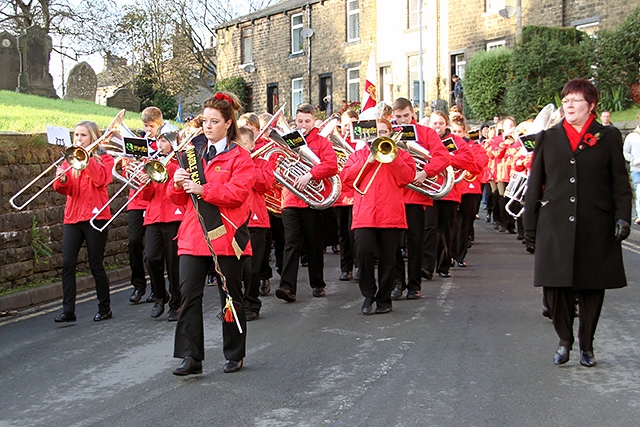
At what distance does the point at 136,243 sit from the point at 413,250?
3064 mm

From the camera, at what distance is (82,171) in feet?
29.5

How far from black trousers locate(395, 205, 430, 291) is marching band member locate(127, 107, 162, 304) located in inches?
107

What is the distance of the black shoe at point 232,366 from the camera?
6.68 metres

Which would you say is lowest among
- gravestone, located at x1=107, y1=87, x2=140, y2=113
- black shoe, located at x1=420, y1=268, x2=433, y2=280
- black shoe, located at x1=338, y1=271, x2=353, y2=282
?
black shoe, located at x1=338, y1=271, x2=353, y2=282

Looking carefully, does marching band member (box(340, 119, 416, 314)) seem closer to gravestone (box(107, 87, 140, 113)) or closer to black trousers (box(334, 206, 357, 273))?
black trousers (box(334, 206, 357, 273))

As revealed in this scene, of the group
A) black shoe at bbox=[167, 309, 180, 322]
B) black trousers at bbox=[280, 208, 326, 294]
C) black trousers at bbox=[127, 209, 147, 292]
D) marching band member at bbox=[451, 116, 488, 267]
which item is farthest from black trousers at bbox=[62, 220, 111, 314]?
marching band member at bbox=[451, 116, 488, 267]

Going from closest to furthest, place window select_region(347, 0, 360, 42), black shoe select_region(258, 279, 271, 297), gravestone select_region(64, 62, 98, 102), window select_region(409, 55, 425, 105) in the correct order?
black shoe select_region(258, 279, 271, 297)
gravestone select_region(64, 62, 98, 102)
window select_region(409, 55, 425, 105)
window select_region(347, 0, 360, 42)

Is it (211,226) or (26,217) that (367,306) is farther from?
(26,217)

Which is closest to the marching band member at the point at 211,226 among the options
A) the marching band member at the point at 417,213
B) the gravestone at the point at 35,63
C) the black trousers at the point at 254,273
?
the black trousers at the point at 254,273

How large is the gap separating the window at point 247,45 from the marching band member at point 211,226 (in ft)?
136

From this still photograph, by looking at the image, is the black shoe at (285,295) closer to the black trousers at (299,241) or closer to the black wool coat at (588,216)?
the black trousers at (299,241)

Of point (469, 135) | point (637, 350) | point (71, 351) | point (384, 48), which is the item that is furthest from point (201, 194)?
point (384, 48)

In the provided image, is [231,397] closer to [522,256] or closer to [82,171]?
[82,171]

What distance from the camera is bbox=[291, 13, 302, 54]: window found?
4375 centimetres
